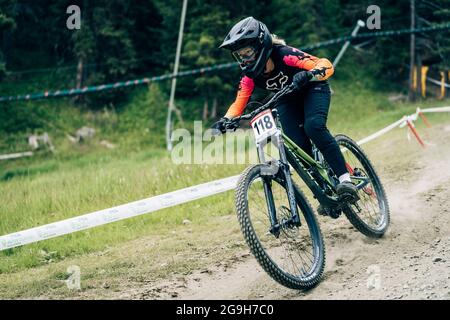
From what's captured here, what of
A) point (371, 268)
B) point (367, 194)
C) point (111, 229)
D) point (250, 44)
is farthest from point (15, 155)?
point (371, 268)

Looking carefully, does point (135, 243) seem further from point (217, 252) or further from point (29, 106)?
point (29, 106)

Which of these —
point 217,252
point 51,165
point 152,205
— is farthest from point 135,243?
point 51,165

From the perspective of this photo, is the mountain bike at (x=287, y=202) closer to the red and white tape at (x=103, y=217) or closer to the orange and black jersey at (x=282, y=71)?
the orange and black jersey at (x=282, y=71)

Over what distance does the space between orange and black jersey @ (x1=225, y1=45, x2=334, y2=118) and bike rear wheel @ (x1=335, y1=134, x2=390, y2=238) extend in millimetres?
1071

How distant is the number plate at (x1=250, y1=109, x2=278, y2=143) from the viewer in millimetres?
4699

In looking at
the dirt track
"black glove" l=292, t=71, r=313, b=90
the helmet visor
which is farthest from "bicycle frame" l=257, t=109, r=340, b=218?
the dirt track

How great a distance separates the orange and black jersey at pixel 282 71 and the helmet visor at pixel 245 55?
34 centimetres

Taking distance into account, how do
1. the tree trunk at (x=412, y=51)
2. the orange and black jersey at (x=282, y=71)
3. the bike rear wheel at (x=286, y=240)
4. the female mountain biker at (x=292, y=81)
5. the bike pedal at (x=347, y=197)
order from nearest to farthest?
the bike rear wheel at (x=286, y=240) → the female mountain biker at (x=292, y=81) → the orange and black jersey at (x=282, y=71) → the bike pedal at (x=347, y=197) → the tree trunk at (x=412, y=51)

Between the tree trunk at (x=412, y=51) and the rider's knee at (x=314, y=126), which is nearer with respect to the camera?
the rider's knee at (x=314, y=126)

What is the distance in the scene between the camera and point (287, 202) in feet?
15.6

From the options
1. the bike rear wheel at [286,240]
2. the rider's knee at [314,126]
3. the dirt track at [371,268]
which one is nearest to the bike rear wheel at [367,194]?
the dirt track at [371,268]

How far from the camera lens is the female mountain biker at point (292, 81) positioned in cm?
482

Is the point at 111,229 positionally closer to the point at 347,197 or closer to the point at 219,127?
the point at 219,127

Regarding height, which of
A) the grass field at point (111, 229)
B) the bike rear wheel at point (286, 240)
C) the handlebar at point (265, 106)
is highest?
the handlebar at point (265, 106)
